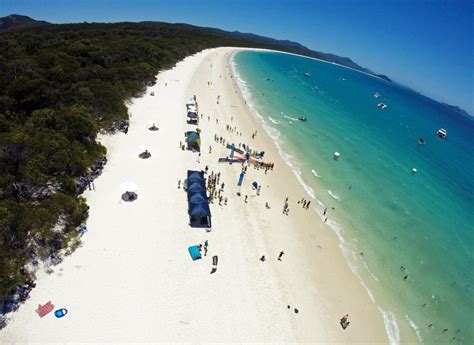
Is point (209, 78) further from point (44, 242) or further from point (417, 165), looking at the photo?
point (44, 242)

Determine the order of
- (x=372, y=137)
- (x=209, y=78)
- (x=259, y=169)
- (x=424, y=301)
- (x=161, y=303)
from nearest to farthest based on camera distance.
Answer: (x=161, y=303)
(x=424, y=301)
(x=259, y=169)
(x=372, y=137)
(x=209, y=78)

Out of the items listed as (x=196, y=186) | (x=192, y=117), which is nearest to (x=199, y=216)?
(x=196, y=186)

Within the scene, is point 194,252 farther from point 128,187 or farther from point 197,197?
point 128,187

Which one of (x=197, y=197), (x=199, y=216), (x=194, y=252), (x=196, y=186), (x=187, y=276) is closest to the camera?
(x=187, y=276)

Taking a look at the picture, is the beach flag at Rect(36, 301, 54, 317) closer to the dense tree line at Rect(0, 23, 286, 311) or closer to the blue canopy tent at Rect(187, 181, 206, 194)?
the dense tree line at Rect(0, 23, 286, 311)

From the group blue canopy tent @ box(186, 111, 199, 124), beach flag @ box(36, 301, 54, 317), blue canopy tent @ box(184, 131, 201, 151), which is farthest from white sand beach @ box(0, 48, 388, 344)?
blue canopy tent @ box(186, 111, 199, 124)

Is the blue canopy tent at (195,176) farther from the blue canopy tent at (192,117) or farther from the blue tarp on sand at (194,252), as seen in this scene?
the blue canopy tent at (192,117)

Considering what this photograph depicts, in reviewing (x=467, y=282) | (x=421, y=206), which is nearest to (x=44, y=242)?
(x=467, y=282)
